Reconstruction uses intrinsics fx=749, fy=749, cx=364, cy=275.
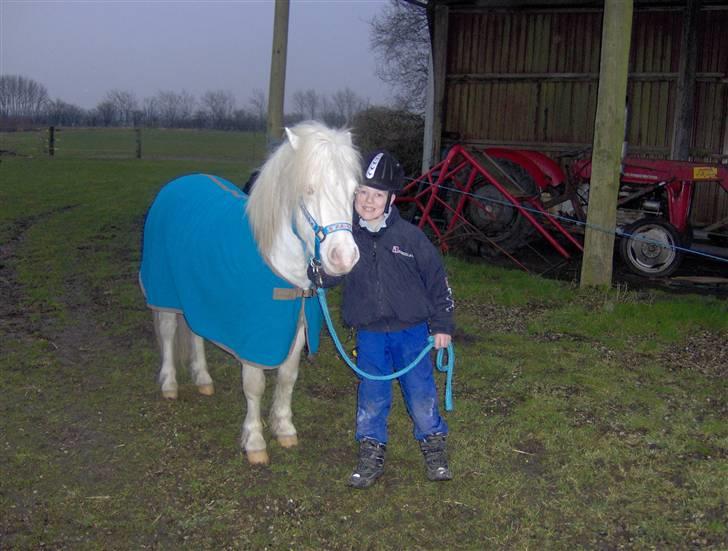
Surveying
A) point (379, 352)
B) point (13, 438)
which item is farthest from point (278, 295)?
point (13, 438)

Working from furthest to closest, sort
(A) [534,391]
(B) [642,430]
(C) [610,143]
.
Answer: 1. (C) [610,143]
2. (A) [534,391]
3. (B) [642,430]

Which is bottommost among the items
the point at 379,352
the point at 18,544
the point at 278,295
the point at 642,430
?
the point at 18,544

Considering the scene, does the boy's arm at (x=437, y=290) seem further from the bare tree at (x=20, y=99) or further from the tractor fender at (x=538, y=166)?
the bare tree at (x=20, y=99)

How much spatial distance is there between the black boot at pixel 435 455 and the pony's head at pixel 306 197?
0.96 meters

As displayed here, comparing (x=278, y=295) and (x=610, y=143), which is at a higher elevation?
(x=610, y=143)

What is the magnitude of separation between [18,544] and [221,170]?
21345 millimetres

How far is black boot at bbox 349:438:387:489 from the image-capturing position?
3443mm

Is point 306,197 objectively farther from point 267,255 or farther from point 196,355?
point 196,355

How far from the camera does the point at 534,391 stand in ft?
15.1

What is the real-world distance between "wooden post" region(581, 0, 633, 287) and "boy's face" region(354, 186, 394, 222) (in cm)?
390

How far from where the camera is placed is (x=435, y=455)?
351 centimetres

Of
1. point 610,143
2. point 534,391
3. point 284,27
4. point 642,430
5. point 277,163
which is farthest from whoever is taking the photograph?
point 284,27

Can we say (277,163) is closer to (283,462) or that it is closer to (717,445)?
(283,462)

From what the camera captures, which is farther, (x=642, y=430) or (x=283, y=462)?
(x=642, y=430)
